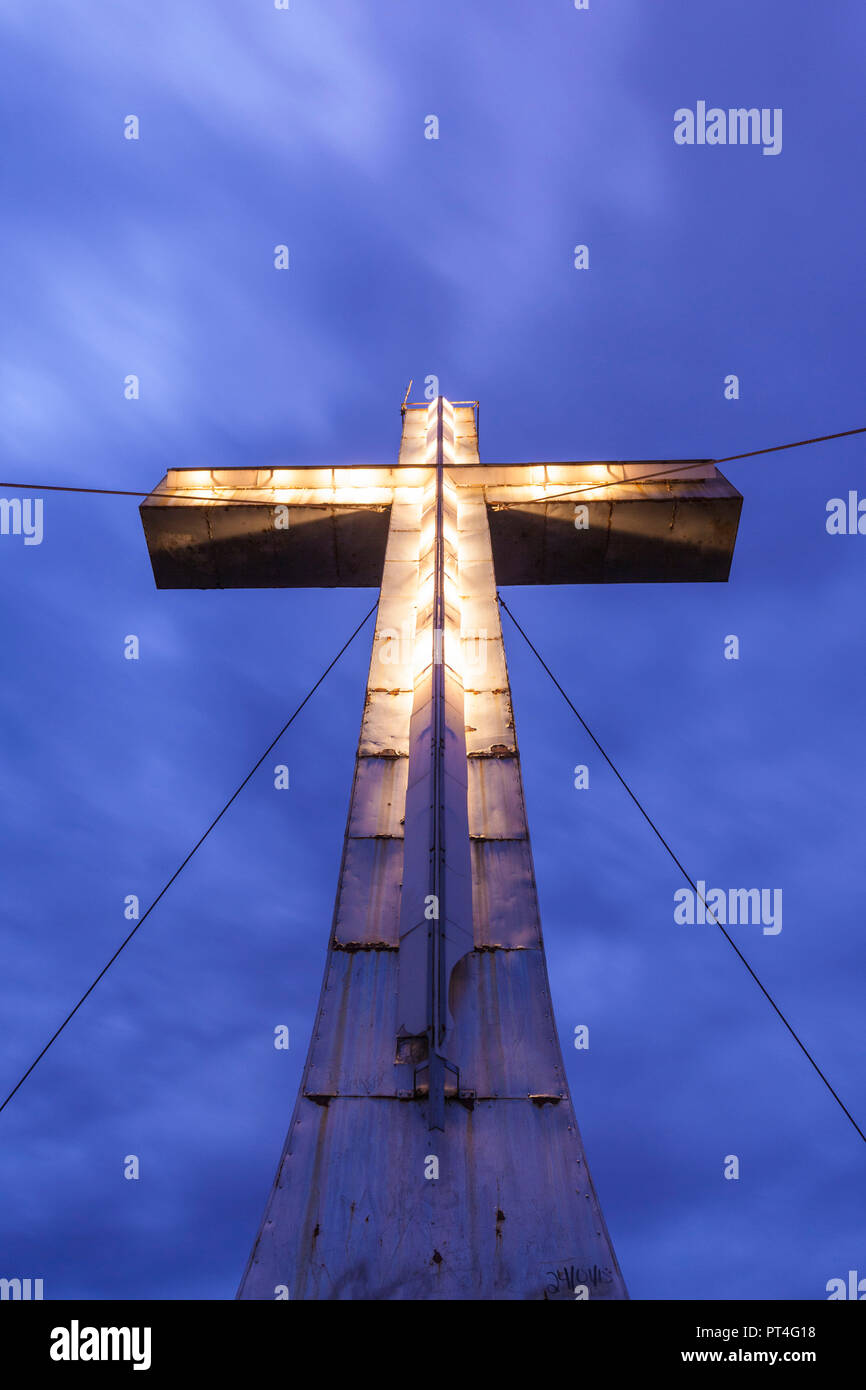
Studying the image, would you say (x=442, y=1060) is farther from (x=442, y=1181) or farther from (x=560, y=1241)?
(x=560, y=1241)

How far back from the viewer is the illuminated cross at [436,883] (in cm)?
650

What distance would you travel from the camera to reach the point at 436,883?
809 cm

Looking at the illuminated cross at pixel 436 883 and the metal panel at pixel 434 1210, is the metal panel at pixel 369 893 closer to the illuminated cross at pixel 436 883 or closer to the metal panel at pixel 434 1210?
the illuminated cross at pixel 436 883

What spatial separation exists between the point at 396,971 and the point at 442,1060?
1.13m

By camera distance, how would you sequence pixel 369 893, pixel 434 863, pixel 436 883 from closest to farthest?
pixel 436 883 → pixel 434 863 → pixel 369 893

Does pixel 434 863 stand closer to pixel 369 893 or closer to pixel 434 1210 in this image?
pixel 369 893

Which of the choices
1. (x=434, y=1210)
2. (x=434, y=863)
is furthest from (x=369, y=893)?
(x=434, y=1210)

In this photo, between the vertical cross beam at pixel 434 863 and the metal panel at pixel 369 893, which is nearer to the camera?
the vertical cross beam at pixel 434 863

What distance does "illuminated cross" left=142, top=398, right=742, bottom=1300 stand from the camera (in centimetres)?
650

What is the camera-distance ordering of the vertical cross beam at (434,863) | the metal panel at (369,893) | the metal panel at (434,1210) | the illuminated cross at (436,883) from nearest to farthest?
1. the metal panel at (434,1210)
2. the illuminated cross at (436,883)
3. the vertical cross beam at (434,863)
4. the metal panel at (369,893)

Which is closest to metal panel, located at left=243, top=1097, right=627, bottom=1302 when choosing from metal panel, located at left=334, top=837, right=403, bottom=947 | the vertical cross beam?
the vertical cross beam

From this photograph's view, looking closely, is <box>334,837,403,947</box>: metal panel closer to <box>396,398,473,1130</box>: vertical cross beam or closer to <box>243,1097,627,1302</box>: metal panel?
<box>396,398,473,1130</box>: vertical cross beam

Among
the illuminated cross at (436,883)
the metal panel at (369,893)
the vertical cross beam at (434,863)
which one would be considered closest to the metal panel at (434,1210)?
the illuminated cross at (436,883)
